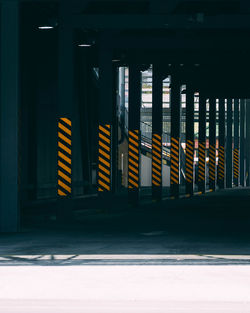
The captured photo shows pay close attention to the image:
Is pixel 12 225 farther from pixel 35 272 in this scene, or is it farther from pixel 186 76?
pixel 186 76

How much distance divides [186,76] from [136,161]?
9644mm

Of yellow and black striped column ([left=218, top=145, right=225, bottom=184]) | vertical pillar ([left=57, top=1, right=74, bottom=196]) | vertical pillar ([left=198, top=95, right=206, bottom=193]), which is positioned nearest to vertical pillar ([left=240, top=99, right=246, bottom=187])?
yellow and black striped column ([left=218, top=145, right=225, bottom=184])

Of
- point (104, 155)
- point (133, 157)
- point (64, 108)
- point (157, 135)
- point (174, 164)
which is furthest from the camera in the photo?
point (174, 164)

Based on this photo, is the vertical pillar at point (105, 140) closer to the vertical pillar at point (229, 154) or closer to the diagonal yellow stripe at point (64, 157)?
the diagonal yellow stripe at point (64, 157)

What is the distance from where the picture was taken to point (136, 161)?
91.6ft

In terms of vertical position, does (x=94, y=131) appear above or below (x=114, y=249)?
above

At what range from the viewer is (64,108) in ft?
63.7

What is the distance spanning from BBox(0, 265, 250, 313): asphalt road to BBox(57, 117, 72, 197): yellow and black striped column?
8.38 metres

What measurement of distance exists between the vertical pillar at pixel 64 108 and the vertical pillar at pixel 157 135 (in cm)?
1229

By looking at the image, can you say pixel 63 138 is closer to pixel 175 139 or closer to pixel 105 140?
pixel 105 140

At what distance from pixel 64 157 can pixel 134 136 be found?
881 cm
